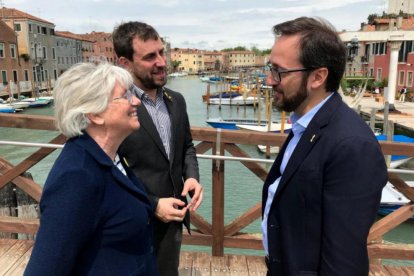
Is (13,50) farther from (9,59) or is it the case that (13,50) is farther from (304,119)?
(304,119)

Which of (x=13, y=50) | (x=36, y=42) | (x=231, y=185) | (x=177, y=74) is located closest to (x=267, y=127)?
(x=231, y=185)

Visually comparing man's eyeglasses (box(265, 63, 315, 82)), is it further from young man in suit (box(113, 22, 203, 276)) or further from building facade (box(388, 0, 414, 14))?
building facade (box(388, 0, 414, 14))

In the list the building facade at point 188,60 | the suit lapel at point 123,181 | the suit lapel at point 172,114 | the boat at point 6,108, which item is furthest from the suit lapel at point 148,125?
the building facade at point 188,60

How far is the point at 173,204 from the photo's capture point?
1.84 metres

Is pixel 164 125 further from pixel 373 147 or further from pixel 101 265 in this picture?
pixel 373 147

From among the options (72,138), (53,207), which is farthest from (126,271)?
(72,138)

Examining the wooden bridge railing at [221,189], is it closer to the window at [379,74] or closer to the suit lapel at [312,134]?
the suit lapel at [312,134]

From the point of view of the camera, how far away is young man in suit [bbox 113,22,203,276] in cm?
189

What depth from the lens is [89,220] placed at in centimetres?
118

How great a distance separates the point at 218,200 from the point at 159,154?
117 centimetres

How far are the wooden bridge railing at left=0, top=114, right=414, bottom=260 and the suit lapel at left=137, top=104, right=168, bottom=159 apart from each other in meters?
0.77

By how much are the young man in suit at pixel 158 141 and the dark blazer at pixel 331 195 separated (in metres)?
0.68

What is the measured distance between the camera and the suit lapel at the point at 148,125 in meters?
1.89

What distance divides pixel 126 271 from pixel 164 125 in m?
0.88
